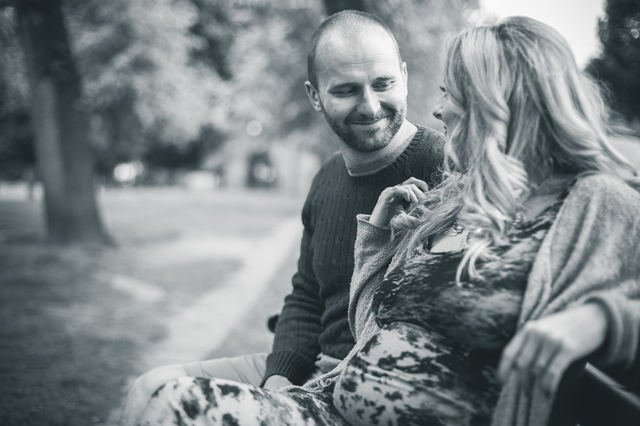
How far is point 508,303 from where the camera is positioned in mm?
1526

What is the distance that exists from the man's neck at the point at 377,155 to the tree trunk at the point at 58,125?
9.13m

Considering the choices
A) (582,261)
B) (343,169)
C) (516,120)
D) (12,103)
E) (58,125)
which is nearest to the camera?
(582,261)

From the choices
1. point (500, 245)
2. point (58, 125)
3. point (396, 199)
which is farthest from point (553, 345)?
point (58, 125)

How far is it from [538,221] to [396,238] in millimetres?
605

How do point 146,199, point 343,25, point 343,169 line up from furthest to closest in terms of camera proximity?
point 146,199, point 343,169, point 343,25

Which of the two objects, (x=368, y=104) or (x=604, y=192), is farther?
(x=368, y=104)

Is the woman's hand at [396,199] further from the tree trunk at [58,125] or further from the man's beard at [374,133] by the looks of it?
the tree trunk at [58,125]

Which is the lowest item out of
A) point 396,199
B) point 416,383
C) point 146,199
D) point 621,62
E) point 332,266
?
point 146,199

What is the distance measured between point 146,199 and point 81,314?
1696 centimetres

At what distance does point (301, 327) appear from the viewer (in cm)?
250

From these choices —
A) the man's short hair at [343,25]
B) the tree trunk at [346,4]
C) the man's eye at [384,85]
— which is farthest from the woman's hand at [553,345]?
the tree trunk at [346,4]

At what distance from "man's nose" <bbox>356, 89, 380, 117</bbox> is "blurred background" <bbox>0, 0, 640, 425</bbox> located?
488mm

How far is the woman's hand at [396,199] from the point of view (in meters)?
2.02

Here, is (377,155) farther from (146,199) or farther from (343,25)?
(146,199)
